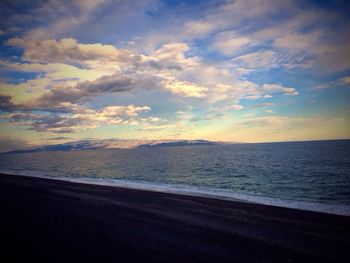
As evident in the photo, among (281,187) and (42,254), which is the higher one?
(42,254)

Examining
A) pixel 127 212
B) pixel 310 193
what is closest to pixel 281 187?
pixel 310 193

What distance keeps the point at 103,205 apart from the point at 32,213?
4450mm

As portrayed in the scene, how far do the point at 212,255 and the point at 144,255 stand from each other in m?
2.47

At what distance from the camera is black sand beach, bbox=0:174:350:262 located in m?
8.38

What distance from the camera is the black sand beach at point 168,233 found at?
8.38m

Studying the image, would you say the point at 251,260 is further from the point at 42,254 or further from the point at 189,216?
the point at 42,254

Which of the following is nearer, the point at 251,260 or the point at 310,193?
the point at 251,260

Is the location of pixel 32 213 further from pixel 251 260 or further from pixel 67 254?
pixel 251 260

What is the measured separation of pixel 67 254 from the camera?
8.16 m

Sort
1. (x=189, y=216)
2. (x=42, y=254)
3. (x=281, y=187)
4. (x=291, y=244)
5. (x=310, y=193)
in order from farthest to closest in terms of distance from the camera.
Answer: (x=281, y=187), (x=310, y=193), (x=189, y=216), (x=291, y=244), (x=42, y=254)

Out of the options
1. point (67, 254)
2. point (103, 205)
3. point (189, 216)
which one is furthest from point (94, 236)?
point (103, 205)

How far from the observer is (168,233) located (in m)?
10.7

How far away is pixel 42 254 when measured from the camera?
8070 millimetres

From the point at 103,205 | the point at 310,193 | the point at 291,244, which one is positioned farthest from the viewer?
the point at 310,193
